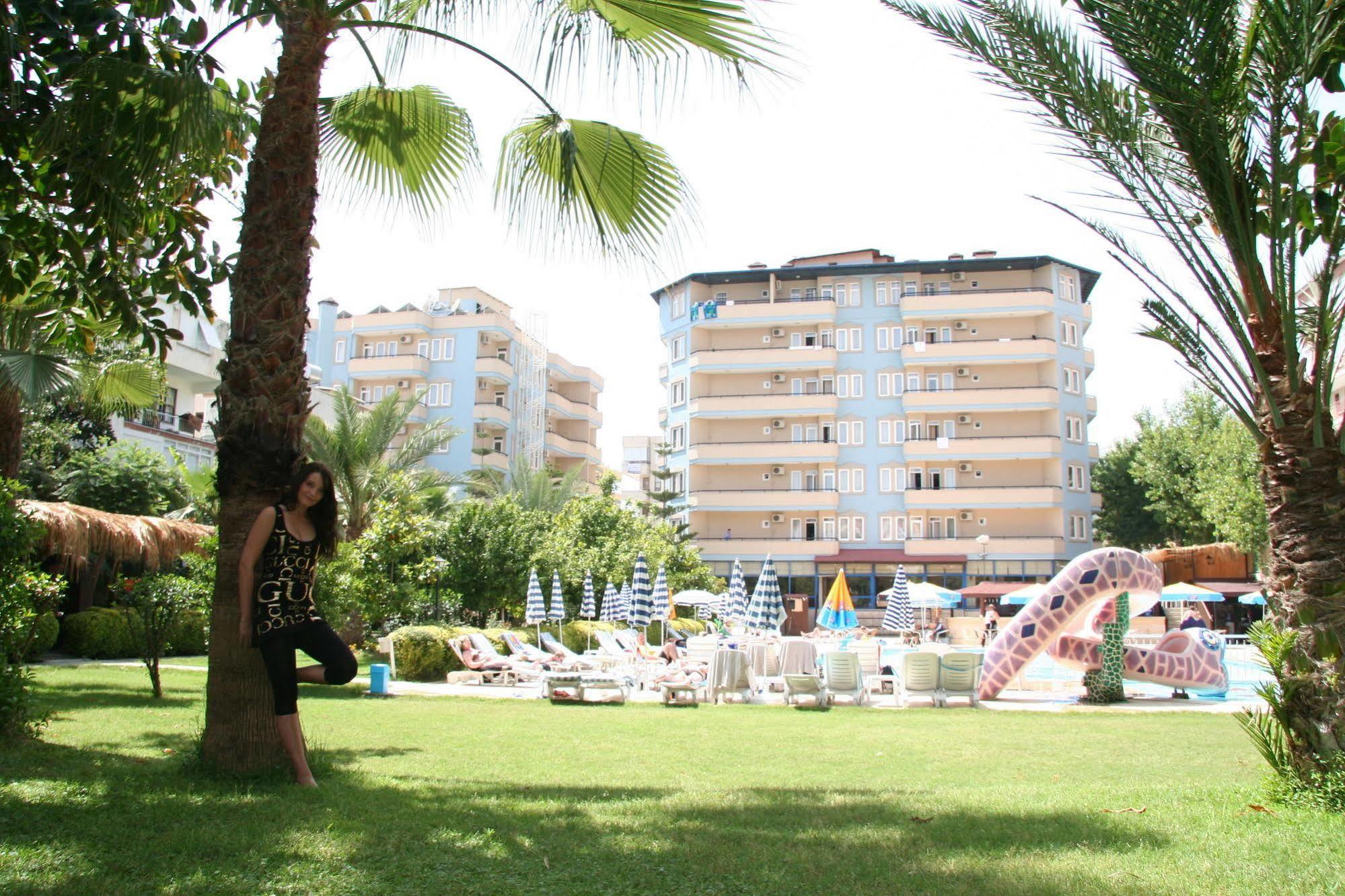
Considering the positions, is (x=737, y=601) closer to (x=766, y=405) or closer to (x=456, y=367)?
(x=766, y=405)

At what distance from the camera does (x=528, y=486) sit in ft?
154

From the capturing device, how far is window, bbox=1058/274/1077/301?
172ft

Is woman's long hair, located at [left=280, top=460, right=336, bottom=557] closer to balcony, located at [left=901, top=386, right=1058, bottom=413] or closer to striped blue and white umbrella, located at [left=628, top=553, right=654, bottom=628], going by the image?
striped blue and white umbrella, located at [left=628, top=553, right=654, bottom=628]

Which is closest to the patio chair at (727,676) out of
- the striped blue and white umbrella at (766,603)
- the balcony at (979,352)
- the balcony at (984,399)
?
the striped blue and white umbrella at (766,603)

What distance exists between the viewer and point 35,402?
36.9 ft

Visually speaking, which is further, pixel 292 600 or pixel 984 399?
pixel 984 399

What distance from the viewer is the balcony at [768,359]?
53406 millimetres

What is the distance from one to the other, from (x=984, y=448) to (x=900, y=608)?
2225 centimetres

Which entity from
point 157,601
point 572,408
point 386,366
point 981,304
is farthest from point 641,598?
point 572,408

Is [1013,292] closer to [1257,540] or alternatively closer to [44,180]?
[1257,540]

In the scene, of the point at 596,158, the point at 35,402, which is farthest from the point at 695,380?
the point at 596,158

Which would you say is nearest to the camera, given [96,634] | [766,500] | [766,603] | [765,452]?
[766,603]

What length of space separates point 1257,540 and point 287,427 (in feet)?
108

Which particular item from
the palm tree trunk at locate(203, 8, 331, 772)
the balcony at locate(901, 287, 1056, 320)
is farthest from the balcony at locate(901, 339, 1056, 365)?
the palm tree trunk at locate(203, 8, 331, 772)
